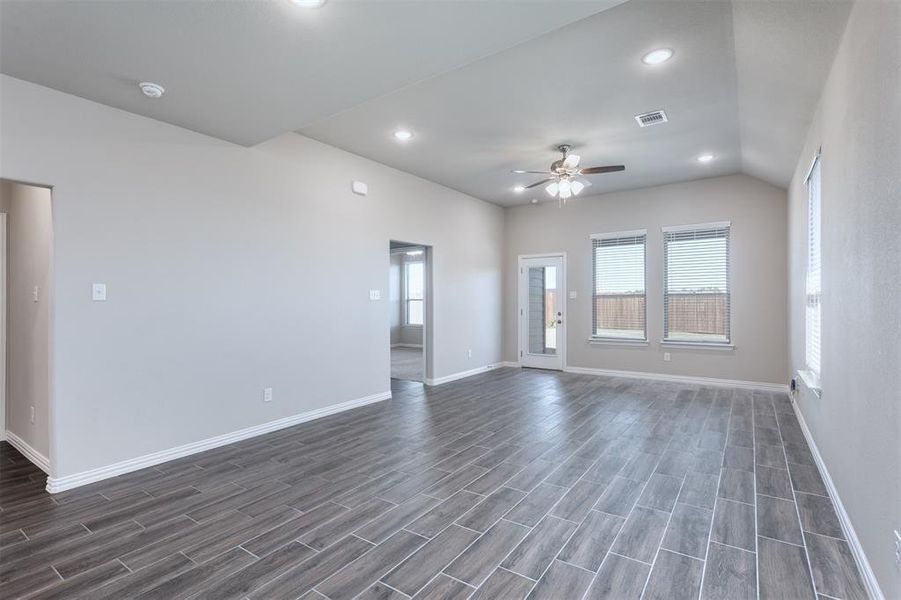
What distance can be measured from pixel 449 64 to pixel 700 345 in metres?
5.60

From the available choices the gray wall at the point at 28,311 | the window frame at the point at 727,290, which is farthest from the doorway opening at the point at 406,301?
the gray wall at the point at 28,311

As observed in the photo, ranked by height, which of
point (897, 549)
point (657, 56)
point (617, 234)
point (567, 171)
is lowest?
point (897, 549)

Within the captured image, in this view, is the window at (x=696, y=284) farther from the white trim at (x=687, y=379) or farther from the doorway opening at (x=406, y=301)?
the doorway opening at (x=406, y=301)

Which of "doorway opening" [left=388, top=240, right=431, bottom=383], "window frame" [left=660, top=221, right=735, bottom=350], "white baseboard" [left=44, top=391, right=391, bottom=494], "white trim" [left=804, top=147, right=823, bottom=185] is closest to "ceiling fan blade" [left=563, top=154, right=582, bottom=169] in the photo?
"white trim" [left=804, top=147, right=823, bottom=185]

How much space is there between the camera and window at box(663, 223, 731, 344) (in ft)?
20.2

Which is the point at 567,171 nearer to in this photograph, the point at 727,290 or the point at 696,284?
the point at 696,284

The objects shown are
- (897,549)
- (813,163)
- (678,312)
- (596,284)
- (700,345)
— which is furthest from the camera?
(596,284)

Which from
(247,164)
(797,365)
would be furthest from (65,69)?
(797,365)

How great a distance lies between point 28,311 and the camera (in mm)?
3529

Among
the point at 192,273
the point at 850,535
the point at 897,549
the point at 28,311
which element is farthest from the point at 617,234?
the point at 28,311

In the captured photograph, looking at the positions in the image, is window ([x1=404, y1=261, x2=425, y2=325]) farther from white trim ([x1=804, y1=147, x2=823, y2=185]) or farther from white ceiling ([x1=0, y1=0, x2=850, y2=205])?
white trim ([x1=804, y1=147, x2=823, y2=185])

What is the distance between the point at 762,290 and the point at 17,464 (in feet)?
27.2

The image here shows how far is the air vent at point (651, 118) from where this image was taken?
3924 millimetres

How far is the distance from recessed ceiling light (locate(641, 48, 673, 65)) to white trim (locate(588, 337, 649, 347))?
463cm
